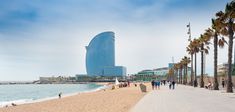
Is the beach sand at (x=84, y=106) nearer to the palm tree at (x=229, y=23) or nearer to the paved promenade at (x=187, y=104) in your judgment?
the paved promenade at (x=187, y=104)

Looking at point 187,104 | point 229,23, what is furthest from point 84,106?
point 229,23

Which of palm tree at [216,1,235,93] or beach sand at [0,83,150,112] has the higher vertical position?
palm tree at [216,1,235,93]

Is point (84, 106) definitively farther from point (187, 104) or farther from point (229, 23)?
point (229, 23)

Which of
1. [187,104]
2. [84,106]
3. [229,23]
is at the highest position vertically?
[229,23]

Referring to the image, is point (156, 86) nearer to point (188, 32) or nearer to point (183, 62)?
point (188, 32)

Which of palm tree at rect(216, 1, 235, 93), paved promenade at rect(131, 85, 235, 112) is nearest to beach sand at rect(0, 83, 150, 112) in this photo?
paved promenade at rect(131, 85, 235, 112)

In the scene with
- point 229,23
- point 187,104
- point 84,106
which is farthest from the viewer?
point 229,23

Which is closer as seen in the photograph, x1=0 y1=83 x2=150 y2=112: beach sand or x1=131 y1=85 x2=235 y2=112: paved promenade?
x1=131 y1=85 x2=235 y2=112: paved promenade

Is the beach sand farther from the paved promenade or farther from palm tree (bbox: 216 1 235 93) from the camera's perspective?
palm tree (bbox: 216 1 235 93)

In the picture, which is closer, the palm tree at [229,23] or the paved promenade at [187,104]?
the paved promenade at [187,104]

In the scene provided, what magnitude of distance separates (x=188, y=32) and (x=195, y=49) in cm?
512

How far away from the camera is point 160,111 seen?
54.1 feet

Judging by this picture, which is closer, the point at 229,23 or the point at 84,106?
the point at 84,106

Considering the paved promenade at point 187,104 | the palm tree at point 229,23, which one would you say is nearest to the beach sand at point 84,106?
the paved promenade at point 187,104
